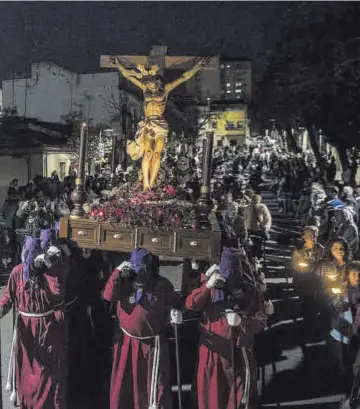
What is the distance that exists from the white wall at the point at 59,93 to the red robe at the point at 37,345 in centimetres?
782

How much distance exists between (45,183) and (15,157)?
5.18 feet

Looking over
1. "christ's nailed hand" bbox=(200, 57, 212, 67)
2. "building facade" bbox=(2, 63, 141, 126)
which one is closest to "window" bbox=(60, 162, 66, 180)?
"building facade" bbox=(2, 63, 141, 126)

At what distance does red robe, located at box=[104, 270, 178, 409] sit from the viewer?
4469 mm

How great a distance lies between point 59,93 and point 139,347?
11.2 metres

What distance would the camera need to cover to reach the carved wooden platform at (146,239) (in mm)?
5301

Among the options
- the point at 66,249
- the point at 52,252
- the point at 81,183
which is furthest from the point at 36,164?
the point at 52,252

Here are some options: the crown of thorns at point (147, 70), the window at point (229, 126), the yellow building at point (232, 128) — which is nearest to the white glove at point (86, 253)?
the crown of thorns at point (147, 70)

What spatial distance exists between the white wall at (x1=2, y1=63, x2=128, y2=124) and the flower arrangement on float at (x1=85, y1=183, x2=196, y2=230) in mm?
6749

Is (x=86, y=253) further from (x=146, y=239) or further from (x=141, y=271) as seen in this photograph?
(x=141, y=271)

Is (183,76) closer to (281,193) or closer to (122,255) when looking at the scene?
(122,255)

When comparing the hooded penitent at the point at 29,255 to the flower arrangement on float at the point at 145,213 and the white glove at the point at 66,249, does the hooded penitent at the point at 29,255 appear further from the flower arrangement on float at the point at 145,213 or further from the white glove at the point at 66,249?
the flower arrangement on float at the point at 145,213

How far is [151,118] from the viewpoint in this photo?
6477mm

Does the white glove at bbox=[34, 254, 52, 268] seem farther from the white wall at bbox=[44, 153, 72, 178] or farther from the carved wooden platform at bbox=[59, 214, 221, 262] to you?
the white wall at bbox=[44, 153, 72, 178]

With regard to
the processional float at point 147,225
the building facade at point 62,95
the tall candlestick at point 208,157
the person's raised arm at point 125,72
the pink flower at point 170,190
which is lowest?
the processional float at point 147,225
